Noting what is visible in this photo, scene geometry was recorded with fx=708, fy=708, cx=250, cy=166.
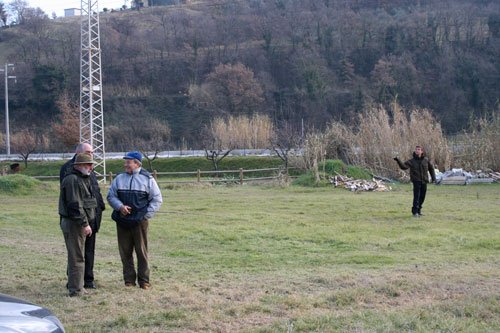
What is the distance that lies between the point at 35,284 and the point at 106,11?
371 ft

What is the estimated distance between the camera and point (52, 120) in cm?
6969

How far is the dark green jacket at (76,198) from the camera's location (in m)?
8.24

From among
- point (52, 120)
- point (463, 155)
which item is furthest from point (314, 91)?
point (463, 155)

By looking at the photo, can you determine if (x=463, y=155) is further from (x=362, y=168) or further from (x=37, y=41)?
(x=37, y=41)

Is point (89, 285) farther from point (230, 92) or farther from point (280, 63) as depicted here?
point (280, 63)

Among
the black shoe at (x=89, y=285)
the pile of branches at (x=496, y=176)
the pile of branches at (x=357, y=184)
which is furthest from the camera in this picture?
the pile of branches at (x=496, y=176)

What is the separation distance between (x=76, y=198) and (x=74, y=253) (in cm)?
66

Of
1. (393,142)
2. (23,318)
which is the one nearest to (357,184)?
(393,142)

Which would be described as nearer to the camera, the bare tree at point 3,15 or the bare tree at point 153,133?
the bare tree at point 153,133

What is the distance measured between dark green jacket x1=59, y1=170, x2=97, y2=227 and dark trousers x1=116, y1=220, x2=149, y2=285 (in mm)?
573

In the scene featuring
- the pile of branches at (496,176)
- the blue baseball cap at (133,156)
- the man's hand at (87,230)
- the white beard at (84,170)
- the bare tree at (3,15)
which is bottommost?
the pile of branches at (496,176)

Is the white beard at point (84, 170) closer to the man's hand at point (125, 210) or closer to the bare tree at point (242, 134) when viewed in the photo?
the man's hand at point (125, 210)

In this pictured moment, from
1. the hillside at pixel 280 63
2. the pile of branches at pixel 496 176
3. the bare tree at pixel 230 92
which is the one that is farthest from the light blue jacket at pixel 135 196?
the bare tree at pixel 230 92

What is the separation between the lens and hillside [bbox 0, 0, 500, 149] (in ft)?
220
